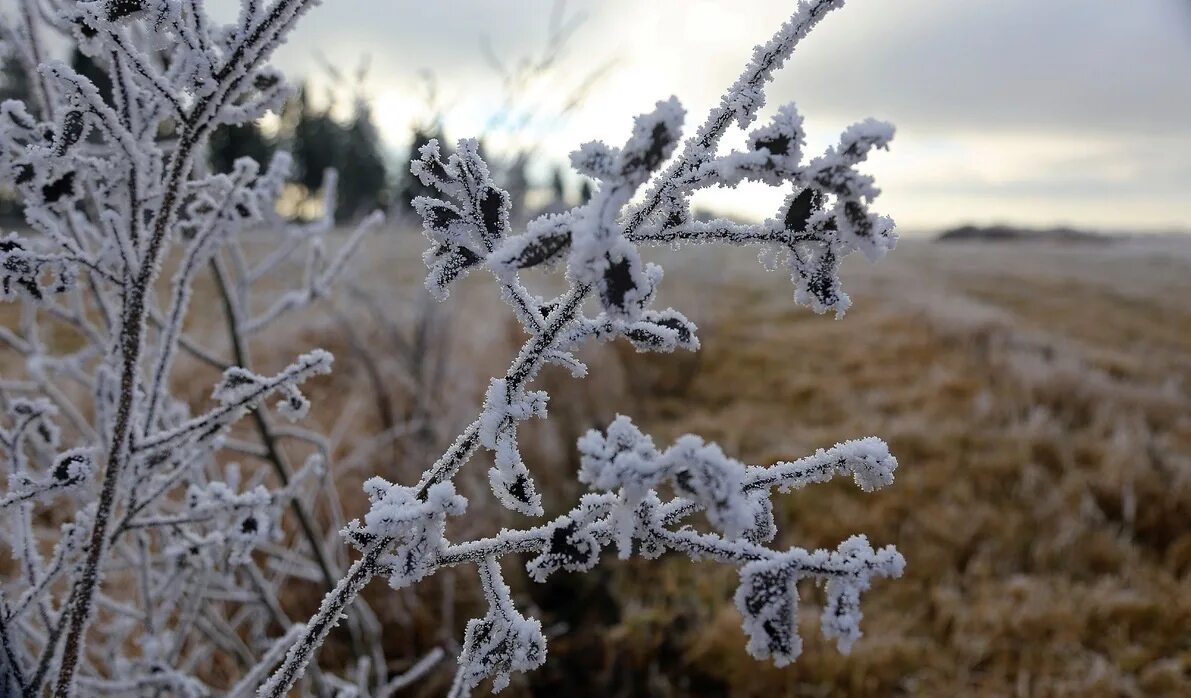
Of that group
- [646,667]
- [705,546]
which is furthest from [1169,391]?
[705,546]

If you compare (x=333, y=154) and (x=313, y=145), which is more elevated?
(x=313, y=145)

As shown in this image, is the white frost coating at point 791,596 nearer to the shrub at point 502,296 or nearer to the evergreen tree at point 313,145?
the shrub at point 502,296

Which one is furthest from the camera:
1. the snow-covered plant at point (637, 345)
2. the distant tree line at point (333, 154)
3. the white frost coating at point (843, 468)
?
the distant tree line at point (333, 154)

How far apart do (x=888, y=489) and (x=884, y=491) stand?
5 cm

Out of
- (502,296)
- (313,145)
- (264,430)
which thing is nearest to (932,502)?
(264,430)

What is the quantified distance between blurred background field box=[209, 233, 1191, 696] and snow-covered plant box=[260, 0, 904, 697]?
230 cm

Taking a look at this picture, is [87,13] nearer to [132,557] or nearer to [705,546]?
[705,546]

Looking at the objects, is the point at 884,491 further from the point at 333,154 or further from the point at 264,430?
the point at 333,154

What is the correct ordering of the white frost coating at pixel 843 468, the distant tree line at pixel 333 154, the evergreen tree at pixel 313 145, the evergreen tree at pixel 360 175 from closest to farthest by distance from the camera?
the white frost coating at pixel 843 468, the distant tree line at pixel 333 154, the evergreen tree at pixel 360 175, the evergreen tree at pixel 313 145

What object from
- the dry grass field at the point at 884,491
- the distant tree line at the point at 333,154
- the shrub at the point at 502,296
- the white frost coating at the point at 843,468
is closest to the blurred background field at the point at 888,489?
the dry grass field at the point at 884,491

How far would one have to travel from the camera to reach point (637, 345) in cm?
70

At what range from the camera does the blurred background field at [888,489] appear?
3.41 m

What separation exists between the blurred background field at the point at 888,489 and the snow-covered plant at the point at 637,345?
2297mm

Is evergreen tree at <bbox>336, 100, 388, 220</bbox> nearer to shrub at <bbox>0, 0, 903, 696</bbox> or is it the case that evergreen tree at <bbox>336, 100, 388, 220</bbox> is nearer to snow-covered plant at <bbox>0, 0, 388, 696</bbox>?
snow-covered plant at <bbox>0, 0, 388, 696</bbox>
